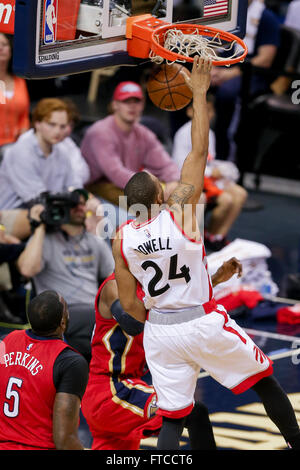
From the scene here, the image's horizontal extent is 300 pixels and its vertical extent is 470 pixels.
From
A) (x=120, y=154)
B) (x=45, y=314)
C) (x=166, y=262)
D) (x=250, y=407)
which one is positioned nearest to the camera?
(x=45, y=314)

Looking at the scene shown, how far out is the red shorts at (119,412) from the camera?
5.54 m

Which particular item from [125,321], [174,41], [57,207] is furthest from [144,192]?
[57,207]

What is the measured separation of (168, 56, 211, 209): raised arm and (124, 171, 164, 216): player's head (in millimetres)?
100

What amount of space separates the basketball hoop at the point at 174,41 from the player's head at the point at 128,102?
3.62 meters

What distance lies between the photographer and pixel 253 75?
489 inches

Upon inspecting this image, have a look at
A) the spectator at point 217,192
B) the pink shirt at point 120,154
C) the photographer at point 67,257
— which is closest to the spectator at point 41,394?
the photographer at point 67,257

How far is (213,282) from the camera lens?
5668mm

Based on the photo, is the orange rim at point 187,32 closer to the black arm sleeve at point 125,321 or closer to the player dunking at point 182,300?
the player dunking at point 182,300

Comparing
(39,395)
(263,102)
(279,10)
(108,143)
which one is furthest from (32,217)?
(279,10)

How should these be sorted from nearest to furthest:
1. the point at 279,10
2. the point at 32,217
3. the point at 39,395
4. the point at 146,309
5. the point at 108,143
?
the point at 39,395 < the point at 146,309 < the point at 32,217 < the point at 108,143 < the point at 279,10

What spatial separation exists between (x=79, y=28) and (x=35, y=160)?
3029 millimetres

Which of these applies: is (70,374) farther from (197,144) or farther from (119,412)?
(197,144)
